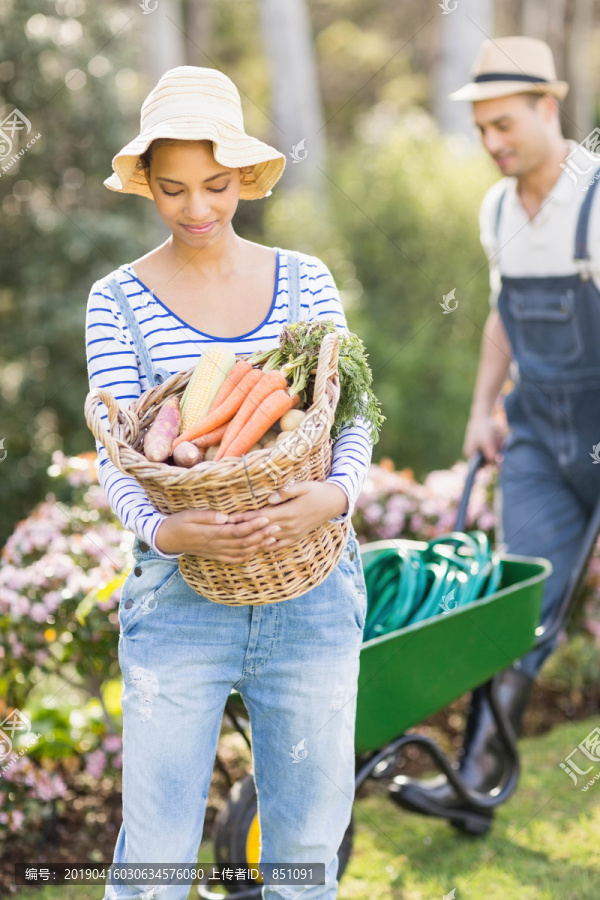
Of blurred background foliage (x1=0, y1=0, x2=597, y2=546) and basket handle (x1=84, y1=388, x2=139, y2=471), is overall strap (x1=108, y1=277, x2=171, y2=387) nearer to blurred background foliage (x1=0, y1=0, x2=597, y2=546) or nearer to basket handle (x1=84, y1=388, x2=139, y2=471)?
basket handle (x1=84, y1=388, x2=139, y2=471)

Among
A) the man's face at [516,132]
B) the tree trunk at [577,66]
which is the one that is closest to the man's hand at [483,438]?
the man's face at [516,132]

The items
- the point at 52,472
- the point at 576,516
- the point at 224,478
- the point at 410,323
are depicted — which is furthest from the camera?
the point at 410,323

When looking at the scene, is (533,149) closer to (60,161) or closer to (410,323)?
(410,323)

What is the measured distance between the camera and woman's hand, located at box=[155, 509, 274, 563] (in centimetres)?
159

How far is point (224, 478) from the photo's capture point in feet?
5.00

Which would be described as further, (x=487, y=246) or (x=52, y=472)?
(x=52, y=472)

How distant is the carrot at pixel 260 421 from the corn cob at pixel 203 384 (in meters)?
0.10

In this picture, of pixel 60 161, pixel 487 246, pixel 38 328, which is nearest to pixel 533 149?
pixel 487 246

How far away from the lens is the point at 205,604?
5.82ft

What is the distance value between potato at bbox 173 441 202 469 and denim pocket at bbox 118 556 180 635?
259 mm

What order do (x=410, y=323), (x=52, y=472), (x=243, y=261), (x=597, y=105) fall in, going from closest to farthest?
1. (x=243, y=261)
2. (x=52, y=472)
3. (x=410, y=323)
4. (x=597, y=105)

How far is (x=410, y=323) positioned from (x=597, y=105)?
658 inches

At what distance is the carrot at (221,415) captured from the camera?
5.49 feet

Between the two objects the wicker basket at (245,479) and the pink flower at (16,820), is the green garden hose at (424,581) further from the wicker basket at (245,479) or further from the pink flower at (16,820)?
the pink flower at (16,820)
